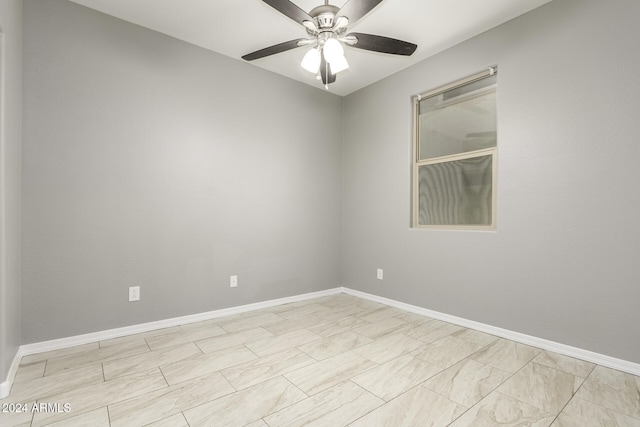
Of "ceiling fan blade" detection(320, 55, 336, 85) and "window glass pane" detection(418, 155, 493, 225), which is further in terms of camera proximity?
"window glass pane" detection(418, 155, 493, 225)

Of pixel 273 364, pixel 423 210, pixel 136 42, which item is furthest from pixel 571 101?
pixel 136 42

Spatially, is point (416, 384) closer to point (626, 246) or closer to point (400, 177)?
point (626, 246)

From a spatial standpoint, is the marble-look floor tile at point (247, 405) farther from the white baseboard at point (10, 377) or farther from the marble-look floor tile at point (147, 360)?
the white baseboard at point (10, 377)

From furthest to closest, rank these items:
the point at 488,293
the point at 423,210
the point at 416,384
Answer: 1. the point at 423,210
2. the point at 488,293
3. the point at 416,384

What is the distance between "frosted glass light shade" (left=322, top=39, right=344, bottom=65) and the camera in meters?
2.00

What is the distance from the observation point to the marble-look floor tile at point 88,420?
4.72ft

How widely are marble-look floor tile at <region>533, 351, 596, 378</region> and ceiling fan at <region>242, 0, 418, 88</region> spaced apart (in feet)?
7.61

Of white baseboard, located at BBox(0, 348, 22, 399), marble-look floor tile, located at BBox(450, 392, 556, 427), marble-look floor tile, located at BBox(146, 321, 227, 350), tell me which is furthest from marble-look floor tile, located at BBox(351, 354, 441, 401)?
white baseboard, located at BBox(0, 348, 22, 399)

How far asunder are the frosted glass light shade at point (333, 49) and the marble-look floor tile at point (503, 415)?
2185mm

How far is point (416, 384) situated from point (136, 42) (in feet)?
10.9

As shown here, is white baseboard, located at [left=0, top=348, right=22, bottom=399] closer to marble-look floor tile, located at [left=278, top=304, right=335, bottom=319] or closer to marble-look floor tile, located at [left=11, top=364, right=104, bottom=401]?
marble-look floor tile, located at [left=11, top=364, right=104, bottom=401]

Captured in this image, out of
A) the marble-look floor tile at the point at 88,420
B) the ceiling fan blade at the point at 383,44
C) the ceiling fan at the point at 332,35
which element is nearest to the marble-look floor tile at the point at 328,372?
the marble-look floor tile at the point at 88,420

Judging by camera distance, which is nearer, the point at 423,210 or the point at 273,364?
the point at 273,364

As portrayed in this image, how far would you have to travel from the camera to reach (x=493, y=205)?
2674mm
